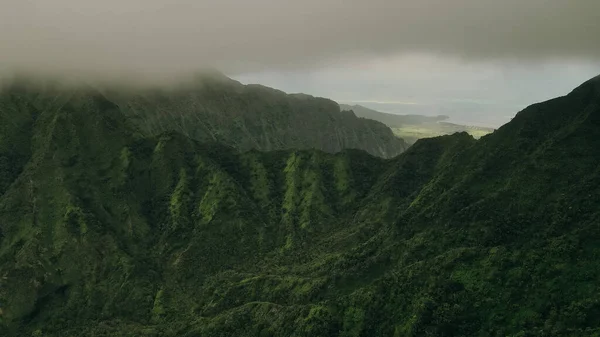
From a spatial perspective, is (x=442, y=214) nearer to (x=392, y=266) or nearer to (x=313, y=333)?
(x=392, y=266)

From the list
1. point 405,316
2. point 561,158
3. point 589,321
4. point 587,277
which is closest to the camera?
point 589,321

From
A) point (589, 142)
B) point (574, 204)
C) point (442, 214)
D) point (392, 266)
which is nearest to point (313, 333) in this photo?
point (392, 266)

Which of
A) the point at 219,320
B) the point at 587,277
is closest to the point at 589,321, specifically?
the point at 587,277

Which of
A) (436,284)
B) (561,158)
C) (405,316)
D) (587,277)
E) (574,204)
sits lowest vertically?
(405,316)

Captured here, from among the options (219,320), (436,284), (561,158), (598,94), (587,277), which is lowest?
(219,320)

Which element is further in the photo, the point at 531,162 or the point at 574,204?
the point at 531,162

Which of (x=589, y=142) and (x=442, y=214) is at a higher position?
(x=589, y=142)

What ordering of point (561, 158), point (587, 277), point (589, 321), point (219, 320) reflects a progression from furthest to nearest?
point (219, 320), point (561, 158), point (587, 277), point (589, 321)

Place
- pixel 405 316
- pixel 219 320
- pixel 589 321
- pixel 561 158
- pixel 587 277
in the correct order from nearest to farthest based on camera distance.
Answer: pixel 589 321 < pixel 587 277 < pixel 405 316 < pixel 561 158 < pixel 219 320

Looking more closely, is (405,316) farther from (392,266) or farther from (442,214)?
(442,214)
